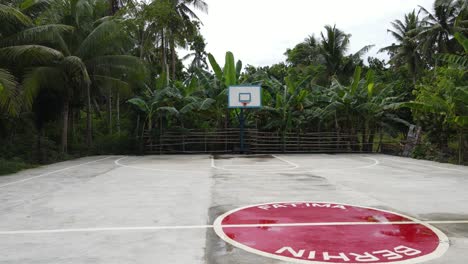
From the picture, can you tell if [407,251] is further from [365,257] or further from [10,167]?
[10,167]

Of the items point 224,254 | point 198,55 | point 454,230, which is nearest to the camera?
point 224,254

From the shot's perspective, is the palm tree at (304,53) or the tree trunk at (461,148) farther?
the palm tree at (304,53)

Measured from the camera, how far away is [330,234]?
438 cm

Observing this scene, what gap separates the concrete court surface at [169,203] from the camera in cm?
382

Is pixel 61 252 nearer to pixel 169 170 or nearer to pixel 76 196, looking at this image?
pixel 76 196

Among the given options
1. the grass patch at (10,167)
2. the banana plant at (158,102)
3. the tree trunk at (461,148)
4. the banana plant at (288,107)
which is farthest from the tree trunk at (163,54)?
the tree trunk at (461,148)

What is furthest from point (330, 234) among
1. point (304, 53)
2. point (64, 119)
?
point (304, 53)

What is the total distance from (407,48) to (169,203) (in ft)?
94.9

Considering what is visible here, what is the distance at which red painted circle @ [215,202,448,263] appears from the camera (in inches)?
145

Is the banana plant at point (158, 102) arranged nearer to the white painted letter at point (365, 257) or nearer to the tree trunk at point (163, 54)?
the tree trunk at point (163, 54)

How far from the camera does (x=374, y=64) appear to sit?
120 feet

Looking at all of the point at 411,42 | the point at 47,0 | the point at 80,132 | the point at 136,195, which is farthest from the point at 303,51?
the point at 136,195

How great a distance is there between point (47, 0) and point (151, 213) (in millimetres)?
9994

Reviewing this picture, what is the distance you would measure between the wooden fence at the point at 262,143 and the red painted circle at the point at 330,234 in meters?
12.5
